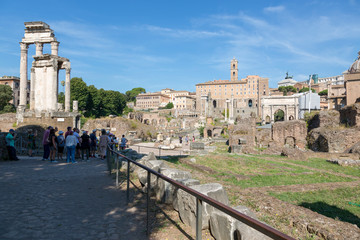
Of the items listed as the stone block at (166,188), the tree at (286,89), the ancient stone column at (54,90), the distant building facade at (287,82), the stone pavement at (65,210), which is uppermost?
the distant building facade at (287,82)

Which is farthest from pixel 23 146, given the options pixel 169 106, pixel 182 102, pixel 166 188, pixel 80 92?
pixel 182 102

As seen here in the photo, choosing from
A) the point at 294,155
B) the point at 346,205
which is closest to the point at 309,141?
the point at 294,155

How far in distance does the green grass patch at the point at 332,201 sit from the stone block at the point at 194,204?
113 inches

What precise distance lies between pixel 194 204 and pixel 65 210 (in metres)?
2.60

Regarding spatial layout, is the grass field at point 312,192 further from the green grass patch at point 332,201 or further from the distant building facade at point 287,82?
the distant building facade at point 287,82

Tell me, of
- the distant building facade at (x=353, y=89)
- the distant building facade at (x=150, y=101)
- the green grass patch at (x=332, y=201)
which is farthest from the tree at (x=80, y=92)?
the distant building facade at (x=150, y=101)

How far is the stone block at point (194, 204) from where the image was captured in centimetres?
374

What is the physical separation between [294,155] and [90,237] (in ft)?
52.9

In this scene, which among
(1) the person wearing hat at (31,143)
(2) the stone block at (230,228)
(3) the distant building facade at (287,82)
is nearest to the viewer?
(2) the stone block at (230,228)

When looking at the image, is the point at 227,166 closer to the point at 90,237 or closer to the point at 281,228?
the point at 281,228

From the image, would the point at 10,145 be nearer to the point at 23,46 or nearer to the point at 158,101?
the point at 23,46

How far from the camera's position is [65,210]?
4867mm

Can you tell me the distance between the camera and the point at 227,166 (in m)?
12.7

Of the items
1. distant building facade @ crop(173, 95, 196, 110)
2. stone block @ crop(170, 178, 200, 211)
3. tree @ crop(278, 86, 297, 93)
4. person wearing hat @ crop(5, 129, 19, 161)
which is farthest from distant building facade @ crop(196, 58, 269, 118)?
stone block @ crop(170, 178, 200, 211)
